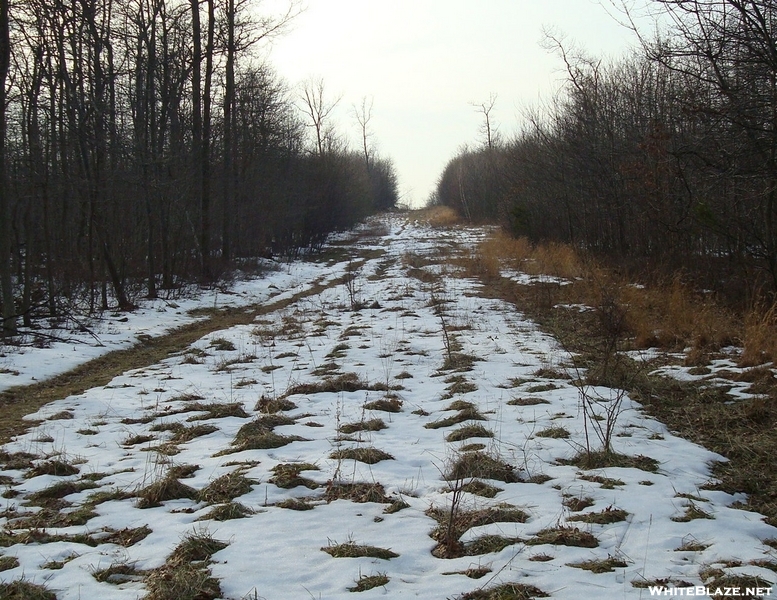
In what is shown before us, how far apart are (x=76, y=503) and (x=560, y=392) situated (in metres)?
4.96

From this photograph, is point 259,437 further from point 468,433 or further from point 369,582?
point 369,582

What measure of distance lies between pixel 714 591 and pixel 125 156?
46.7 feet

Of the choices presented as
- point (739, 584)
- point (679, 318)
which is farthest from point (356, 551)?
point (679, 318)

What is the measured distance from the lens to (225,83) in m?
20.2

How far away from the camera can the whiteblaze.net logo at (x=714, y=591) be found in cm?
280

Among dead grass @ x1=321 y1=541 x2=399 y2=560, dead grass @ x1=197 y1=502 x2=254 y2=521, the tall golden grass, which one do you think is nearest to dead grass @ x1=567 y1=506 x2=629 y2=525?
dead grass @ x1=321 y1=541 x2=399 y2=560

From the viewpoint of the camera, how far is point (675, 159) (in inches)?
420

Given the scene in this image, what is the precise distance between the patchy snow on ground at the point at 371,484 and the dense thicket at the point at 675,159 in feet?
14.0

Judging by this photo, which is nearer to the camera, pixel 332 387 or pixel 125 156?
pixel 332 387

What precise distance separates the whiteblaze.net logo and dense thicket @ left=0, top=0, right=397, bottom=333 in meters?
8.85

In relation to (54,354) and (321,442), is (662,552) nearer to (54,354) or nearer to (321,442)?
(321,442)

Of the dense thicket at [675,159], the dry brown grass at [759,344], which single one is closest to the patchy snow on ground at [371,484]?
the dry brown grass at [759,344]

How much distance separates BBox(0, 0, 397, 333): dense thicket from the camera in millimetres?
12297

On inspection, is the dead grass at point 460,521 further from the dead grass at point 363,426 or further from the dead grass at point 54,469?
the dead grass at point 54,469
